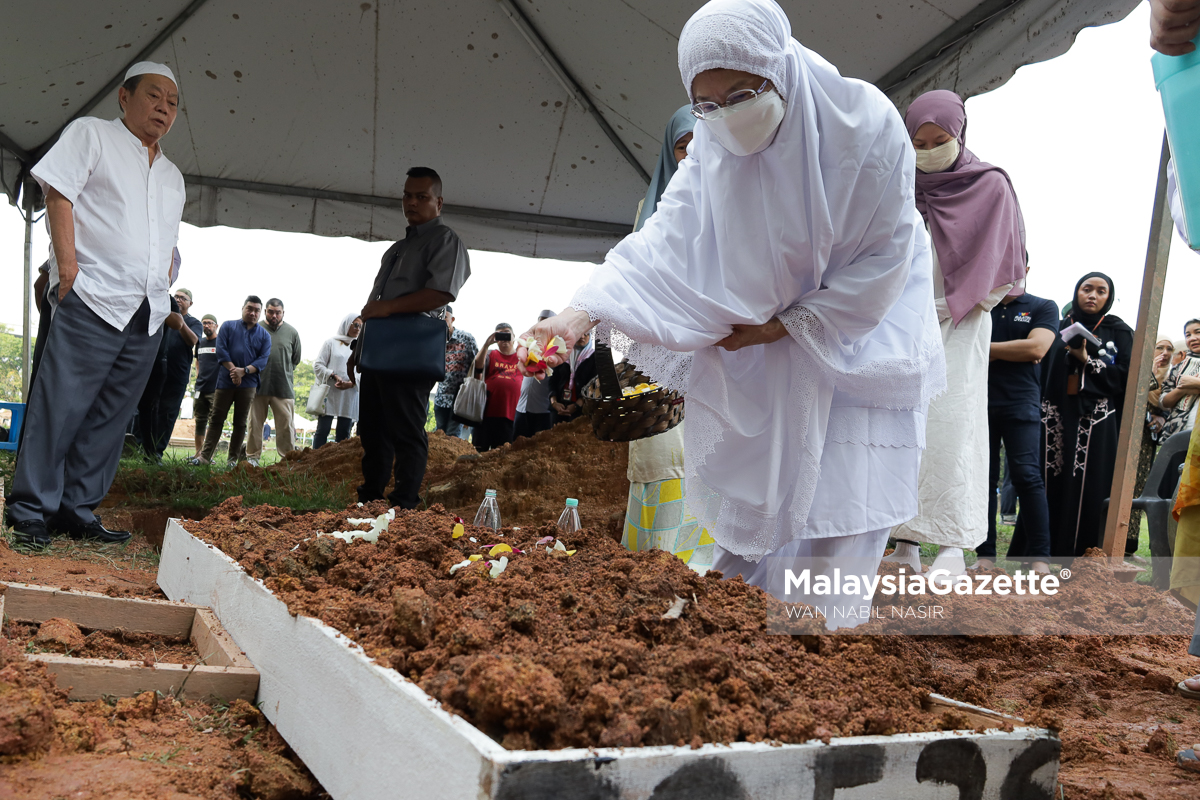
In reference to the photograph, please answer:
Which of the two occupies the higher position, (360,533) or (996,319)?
(996,319)

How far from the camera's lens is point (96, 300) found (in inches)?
136

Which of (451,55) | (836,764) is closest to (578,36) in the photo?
(451,55)

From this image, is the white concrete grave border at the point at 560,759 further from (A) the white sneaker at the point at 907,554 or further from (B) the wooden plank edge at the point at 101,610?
(A) the white sneaker at the point at 907,554

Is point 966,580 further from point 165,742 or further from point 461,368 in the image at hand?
point 461,368

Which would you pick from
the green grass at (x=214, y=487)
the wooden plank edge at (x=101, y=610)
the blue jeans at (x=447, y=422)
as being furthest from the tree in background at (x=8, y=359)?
the wooden plank edge at (x=101, y=610)

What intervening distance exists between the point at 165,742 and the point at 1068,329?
16.3 ft

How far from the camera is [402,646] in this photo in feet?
4.66

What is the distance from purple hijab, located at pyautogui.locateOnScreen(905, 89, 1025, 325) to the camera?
11.0ft

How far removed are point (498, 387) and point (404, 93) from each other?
297 centimetres

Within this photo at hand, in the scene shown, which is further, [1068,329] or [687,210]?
[1068,329]

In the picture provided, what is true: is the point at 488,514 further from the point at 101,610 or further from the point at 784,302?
the point at 784,302

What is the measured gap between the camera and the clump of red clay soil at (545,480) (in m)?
5.14

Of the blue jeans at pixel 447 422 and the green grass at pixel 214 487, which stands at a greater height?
the blue jeans at pixel 447 422

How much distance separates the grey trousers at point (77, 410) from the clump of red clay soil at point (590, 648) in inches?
72.7
